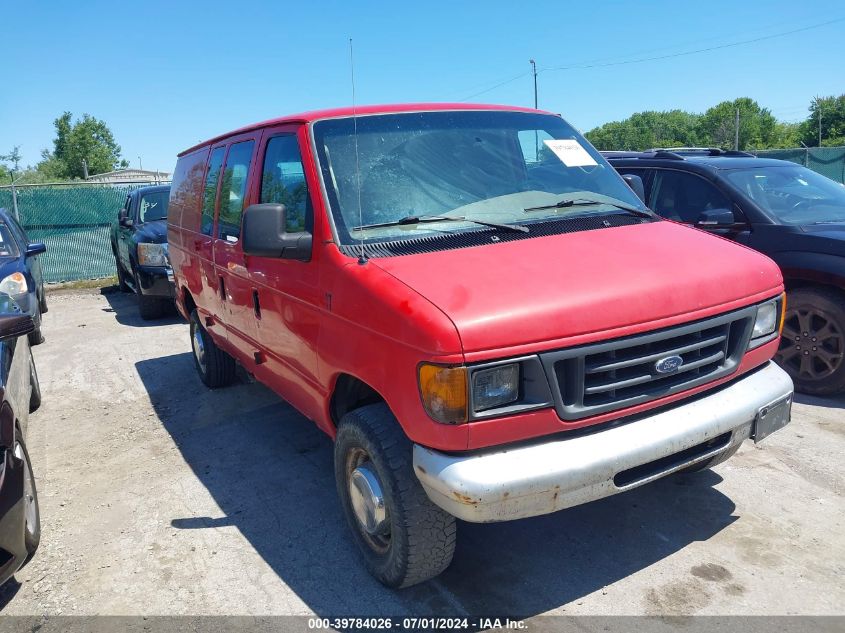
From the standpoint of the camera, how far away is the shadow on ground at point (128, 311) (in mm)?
9730

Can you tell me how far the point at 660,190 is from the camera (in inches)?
248

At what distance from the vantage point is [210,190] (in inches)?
202

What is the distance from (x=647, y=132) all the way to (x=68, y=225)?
116m

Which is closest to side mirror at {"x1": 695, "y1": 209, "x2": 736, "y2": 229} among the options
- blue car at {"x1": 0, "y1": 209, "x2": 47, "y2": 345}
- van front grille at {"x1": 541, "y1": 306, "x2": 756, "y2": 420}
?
van front grille at {"x1": 541, "y1": 306, "x2": 756, "y2": 420}

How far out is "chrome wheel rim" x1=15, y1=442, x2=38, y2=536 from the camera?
3.04 m

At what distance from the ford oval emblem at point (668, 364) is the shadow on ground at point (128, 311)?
27.4 ft

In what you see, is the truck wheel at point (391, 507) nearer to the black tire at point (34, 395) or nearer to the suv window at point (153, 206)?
the black tire at point (34, 395)

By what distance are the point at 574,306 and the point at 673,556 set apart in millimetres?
1522

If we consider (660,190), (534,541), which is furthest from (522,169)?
(660,190)

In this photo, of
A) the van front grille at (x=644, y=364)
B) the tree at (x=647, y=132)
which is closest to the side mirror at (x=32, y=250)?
the van front grille at (x=644, y=364)

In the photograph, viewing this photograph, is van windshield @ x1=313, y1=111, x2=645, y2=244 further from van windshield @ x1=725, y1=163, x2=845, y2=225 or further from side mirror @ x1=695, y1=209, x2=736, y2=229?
van windshield @ x1=725, y1=163, x2=845, y2=225

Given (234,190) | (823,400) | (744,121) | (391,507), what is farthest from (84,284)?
(744,121)

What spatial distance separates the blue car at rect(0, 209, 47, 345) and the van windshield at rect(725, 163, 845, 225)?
6.88 meters

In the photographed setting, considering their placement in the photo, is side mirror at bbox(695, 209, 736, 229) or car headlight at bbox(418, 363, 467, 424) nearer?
car headlight at bbox(418, 363, 467, 424)
